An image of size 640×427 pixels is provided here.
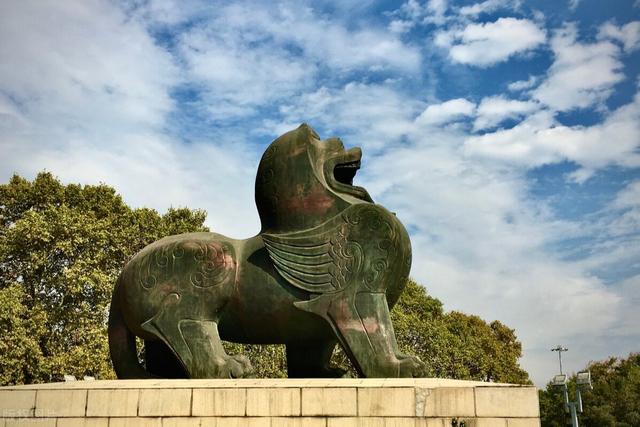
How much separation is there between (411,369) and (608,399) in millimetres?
30687

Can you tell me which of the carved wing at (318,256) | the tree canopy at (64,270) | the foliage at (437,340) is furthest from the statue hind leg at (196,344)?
the foliage at (437,340)

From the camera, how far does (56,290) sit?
786 inches

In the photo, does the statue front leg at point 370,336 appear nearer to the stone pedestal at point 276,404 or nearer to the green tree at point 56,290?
the stone pedestal at point 276,404

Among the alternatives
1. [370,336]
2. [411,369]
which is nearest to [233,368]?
[370,336]

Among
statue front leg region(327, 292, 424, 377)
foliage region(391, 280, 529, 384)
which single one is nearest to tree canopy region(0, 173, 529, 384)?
foliage region(391, 280, 529, 384)

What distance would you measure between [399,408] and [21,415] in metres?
4.47

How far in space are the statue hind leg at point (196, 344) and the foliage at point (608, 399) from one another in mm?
26491

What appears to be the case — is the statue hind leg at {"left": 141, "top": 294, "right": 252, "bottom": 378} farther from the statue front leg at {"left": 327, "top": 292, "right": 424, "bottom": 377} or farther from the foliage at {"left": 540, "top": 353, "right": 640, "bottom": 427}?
the foliage at {"left": 540, "top": 353, "right": 640, "bottom": 427}

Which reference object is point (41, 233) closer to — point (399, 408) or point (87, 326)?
point (87, 326)

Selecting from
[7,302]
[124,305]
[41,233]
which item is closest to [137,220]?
[41,233]

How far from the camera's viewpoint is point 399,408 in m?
6.48

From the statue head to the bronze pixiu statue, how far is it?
0.02 metres

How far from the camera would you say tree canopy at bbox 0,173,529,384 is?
19.0m

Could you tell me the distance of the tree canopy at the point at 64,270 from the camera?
19.0 metres
